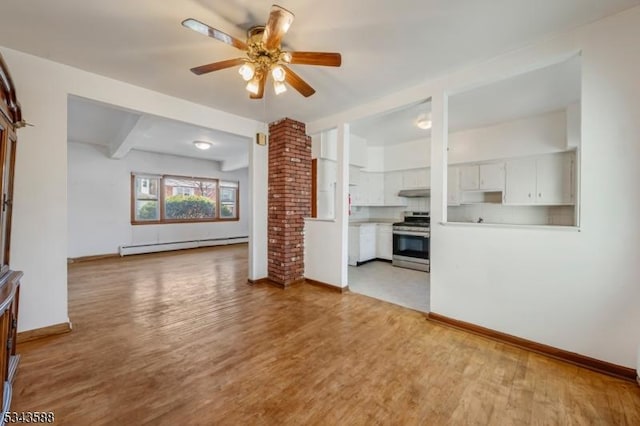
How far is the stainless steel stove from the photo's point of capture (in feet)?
15.9

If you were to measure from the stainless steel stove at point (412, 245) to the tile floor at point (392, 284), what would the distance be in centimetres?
15

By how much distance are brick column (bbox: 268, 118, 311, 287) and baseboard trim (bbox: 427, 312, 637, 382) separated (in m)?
2.19

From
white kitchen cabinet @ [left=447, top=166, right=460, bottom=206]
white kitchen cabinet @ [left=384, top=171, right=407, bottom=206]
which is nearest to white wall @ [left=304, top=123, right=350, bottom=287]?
white kitchen cabinet @ [left=384, top=171, right=407, bottom=206]

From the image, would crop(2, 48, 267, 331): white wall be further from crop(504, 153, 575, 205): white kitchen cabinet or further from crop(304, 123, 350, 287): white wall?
crop(504, 153, 575, 205): white kitchen cabinet

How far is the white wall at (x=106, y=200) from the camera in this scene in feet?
18.8

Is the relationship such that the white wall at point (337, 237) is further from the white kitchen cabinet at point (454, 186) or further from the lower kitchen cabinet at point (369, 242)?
the white kitchen cabinet at point (454, 186)

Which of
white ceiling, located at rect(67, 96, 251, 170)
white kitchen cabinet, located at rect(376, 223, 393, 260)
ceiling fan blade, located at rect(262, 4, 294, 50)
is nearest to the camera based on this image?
ceiling fan blade, located at rect(262, 4, 294, 50)

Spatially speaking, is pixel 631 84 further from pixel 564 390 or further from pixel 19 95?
pixel 19 95

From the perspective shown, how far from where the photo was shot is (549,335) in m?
2.11

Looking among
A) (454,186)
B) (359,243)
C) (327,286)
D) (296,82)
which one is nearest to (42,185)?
(296,82)

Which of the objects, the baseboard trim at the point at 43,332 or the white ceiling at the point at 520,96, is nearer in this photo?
the baseboard trim at the point at 43,332

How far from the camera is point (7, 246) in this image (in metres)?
1.98

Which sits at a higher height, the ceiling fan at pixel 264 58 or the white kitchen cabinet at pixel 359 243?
the ceiling fan at pixel 264 58

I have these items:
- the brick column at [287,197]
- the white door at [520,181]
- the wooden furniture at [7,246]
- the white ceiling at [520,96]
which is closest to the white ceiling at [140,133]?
the brick column at [287,197]
